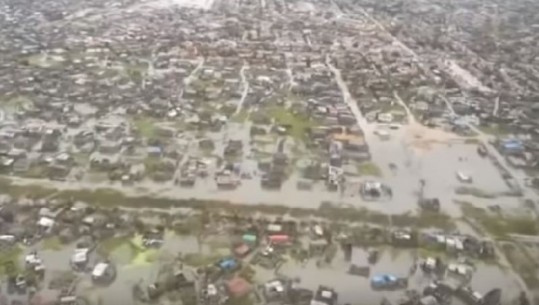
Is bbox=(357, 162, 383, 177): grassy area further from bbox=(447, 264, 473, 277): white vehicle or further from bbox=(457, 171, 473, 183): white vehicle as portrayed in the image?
bbox=(447, 264, 473, 277): white vehicle

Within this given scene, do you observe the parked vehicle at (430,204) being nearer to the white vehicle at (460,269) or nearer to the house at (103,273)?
the white vehicle at (460,269)

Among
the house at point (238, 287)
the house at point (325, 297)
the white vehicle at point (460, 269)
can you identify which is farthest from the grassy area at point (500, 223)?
the house at point (238, 287)

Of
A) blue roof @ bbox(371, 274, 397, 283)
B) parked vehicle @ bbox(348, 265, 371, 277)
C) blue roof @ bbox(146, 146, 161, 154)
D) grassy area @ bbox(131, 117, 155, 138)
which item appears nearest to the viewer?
blue roof @ bbox(371, 274, 397, 283)

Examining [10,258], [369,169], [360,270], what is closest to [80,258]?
[10,258]

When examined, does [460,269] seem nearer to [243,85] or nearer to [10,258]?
[10,258]

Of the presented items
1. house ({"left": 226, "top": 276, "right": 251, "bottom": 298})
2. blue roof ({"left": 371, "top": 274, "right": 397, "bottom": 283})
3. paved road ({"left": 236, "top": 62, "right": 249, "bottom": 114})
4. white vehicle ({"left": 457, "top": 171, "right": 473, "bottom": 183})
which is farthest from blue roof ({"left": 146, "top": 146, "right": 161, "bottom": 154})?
white vehicle ({"left": 457, "top": 171, "right": 473, "bottom": 183})

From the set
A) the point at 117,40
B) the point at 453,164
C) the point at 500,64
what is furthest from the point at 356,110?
the point at 117,40
